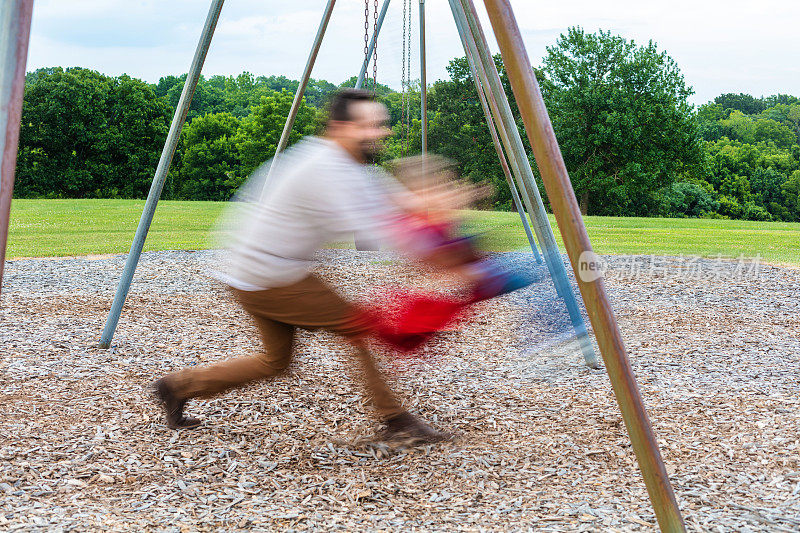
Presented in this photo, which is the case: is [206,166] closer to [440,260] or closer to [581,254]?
[440,260]

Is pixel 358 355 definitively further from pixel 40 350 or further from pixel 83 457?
pixel 40 350

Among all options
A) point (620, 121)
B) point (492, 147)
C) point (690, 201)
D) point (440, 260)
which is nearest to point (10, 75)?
point (440, 260)

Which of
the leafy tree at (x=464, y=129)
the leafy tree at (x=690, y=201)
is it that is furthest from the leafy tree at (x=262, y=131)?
the leafy tree at (x=690, y=201)

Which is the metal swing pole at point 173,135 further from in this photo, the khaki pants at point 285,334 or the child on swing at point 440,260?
the child on swing at point 440,260

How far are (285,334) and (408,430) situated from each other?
2.71 feet

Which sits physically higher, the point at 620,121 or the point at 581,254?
the point at 620,121

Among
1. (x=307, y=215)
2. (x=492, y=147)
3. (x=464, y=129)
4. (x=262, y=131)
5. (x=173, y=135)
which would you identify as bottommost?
(x=307, y=215)

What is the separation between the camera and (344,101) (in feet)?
10.5

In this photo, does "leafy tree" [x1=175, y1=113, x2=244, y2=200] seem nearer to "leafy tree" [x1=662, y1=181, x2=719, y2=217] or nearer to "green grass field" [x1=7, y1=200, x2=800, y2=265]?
"green grass field" [x1=7, y1=200, x2=800, y2=265]

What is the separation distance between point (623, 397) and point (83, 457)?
262 centimetres

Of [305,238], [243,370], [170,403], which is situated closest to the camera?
[305,238]

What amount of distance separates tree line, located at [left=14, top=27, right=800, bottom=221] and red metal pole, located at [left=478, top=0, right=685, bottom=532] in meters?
27.1

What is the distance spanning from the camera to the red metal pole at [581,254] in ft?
7.02

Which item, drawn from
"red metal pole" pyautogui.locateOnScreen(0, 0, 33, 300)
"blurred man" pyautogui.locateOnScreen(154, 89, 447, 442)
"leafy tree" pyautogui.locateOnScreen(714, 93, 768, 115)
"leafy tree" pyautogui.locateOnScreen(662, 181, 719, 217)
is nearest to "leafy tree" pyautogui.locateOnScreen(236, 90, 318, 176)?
"leafy tree" pyautogui.locateOnScreen(662, 181, 719, 217)
